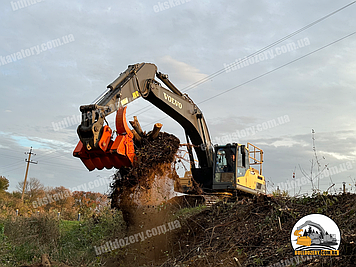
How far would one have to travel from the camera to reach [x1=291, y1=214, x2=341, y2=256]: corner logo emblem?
4383mm

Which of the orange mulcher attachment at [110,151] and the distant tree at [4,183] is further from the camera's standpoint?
the distant tree at [4,183]

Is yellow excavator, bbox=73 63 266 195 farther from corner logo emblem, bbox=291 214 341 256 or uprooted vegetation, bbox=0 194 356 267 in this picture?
corner logo emblem, bbox=291 214 341 256

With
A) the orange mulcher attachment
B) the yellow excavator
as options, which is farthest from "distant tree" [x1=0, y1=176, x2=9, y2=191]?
the orange mulcher attachment

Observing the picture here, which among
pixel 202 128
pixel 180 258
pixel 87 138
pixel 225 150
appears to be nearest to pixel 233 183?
pixel 225 150

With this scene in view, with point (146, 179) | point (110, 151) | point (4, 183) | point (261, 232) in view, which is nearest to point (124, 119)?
point (110, 151)

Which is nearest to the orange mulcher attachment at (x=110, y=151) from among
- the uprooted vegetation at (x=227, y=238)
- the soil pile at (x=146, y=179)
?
the soil pile at (x=146, y=179)

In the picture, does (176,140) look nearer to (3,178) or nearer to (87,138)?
(87,138)

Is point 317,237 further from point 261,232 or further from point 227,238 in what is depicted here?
point 227,238

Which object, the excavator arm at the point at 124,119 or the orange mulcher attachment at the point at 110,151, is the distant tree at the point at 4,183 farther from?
the orange mulcher attachment at the point at 110,151

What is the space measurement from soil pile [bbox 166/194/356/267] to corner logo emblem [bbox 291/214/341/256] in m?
0.10

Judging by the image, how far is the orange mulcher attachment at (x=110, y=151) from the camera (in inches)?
248

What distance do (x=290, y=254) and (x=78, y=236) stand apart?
8.62 m

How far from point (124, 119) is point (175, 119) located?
10.5ft

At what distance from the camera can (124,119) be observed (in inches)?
256
